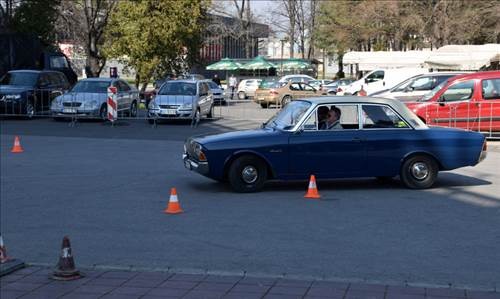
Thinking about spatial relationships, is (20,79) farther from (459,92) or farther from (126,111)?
(459,92)

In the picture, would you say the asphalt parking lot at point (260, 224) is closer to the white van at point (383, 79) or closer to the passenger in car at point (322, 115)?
the passenger in car at point (322, 115)

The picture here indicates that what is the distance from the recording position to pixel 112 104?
23.0 metres

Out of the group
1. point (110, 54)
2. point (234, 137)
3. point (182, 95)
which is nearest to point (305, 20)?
point (110, 54)

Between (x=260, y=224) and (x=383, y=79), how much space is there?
93.1ft

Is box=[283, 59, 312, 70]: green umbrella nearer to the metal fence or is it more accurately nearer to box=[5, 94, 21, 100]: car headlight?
the metal fence

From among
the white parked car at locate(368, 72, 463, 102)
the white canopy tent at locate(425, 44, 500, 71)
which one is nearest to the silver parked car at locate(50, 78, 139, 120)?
the white parked car at locate(368, 72, 463, 102)

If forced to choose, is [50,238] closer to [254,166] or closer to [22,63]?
[254,166]

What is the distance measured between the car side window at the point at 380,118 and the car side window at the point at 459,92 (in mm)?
7837

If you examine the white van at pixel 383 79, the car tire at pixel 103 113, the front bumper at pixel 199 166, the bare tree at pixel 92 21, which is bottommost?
the front bumper at pixel 199 166

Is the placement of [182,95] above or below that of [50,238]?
above

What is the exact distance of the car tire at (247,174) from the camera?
1093cm

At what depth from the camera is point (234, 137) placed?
11.0 meters

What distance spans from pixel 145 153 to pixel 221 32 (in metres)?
50.3

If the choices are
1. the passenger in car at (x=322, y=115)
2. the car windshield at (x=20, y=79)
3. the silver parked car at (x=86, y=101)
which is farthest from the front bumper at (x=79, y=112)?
the passenger in car at (x=322, y=115)
